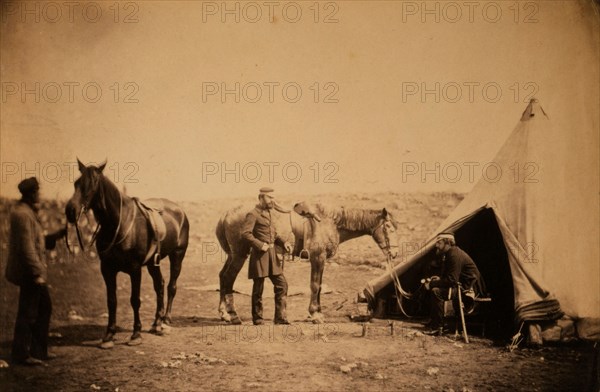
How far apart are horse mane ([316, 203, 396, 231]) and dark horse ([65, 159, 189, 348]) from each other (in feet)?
3.02

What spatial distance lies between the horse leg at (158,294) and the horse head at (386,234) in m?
1.40

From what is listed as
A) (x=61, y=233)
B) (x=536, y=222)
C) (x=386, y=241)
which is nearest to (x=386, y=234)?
(x=386, y=241)

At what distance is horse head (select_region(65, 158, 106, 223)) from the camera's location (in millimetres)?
3959

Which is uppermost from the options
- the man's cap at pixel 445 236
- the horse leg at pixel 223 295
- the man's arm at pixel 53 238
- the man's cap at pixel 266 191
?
the man's cap at pixel 266 191

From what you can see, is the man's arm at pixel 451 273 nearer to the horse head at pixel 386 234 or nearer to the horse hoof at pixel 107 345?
the horse head at pixel 386 234

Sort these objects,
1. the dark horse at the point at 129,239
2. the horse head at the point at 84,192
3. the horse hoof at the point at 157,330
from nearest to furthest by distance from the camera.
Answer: the horse head at the point at 84,192 < the dark horse at the point at 129,239 < the horse hoof at the point at 157,330

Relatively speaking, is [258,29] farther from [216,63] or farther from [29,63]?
[29,63]

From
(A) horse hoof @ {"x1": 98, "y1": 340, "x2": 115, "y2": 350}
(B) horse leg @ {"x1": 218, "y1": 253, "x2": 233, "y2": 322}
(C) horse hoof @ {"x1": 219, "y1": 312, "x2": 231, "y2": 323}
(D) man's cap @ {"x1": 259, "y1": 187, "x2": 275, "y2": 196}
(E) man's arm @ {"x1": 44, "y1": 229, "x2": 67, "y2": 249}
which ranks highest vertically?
(D) man's cap @ {"x1": 259, "y1": 187, "x2": 275, "y2": 196}

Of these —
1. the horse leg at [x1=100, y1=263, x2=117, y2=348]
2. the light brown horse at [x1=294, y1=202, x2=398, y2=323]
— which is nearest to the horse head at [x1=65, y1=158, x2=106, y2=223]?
the horse leg at [x1=100, y1=263, x2=117, y2=348]

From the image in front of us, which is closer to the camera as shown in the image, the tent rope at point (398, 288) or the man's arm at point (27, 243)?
the man's arm at point (27, 243)

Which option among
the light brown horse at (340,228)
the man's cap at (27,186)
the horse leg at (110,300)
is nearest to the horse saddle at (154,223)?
the horse leg at (110,300)

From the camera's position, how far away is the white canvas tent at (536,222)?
4180 millimetres

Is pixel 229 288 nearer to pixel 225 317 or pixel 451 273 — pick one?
→ pixel 225 317

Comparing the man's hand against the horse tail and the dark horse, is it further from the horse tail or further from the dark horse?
the horse tail
